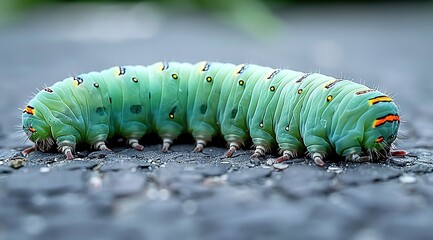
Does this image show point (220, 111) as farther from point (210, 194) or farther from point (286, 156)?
point (210, 194)

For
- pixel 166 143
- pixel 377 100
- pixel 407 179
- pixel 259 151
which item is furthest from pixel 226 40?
pixel 407 179

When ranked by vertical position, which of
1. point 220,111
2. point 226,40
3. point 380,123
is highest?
point 380,123

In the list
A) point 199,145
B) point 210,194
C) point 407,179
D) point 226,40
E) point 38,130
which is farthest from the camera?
point 226,40

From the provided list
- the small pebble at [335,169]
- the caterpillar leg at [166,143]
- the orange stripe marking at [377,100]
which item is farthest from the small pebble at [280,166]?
the caterpillar leg at [166,143]

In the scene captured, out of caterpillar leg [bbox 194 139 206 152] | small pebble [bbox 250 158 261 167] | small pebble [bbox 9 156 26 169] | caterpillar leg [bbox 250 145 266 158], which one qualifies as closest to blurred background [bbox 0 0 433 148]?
small pebble [bbox 9 156 26 169]

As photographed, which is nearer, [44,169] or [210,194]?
[210,194]

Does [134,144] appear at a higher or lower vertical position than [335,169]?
lower

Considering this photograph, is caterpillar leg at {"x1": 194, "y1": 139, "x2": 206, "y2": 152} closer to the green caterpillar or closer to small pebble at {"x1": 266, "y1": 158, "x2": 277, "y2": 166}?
the green caterpillar

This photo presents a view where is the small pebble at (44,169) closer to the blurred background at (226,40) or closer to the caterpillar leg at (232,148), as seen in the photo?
the blurred background at (226,40)
